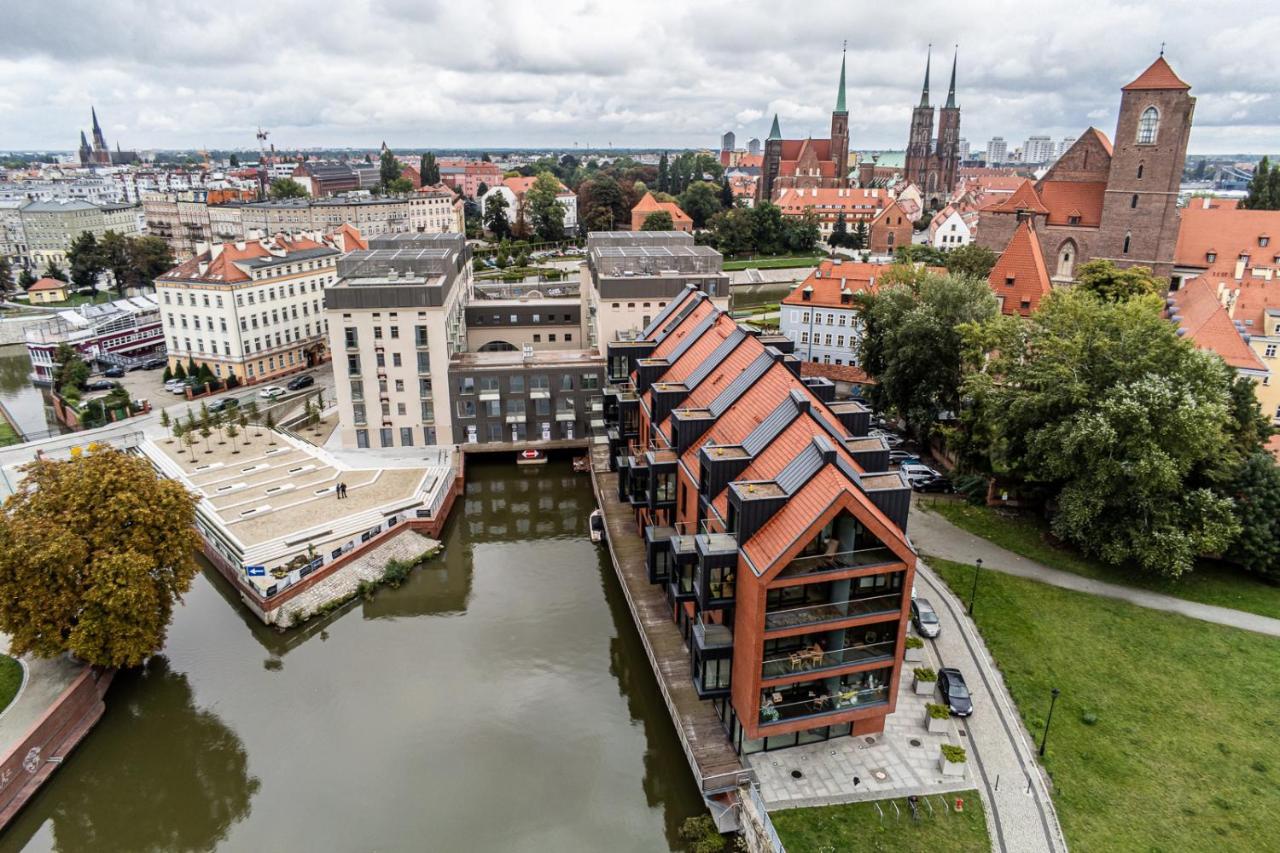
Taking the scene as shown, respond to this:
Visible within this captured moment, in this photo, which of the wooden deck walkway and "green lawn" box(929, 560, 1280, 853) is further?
the wooden deck walkway

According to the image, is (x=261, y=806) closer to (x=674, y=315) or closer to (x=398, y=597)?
(x=398, y=597)

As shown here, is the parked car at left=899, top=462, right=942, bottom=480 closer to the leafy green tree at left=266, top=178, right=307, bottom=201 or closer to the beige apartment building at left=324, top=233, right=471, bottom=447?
the beige apartment building at left=324, top=233, right=471, bottom=447

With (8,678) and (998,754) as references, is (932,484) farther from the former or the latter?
(8,678)

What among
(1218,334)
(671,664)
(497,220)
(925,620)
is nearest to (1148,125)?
(1218,334)

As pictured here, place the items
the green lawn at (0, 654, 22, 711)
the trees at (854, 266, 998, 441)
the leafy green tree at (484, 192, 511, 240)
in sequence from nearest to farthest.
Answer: the green lawn at (0, 654, 22, 711) < the trees at (854, 266, 998, 441) < the leafy green tree at (484, 192, 511, 240)

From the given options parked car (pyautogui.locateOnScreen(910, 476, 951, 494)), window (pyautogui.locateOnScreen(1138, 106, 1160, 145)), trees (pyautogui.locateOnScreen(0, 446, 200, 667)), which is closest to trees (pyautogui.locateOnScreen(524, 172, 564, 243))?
window (pyautogui.locateOnScreen(1138, 106, 1160, 145))

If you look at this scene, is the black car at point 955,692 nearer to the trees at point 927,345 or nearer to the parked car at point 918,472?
the parked car at point 918,472

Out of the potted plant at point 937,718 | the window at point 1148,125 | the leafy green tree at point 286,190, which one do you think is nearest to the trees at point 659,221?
the window at point 1148,125
